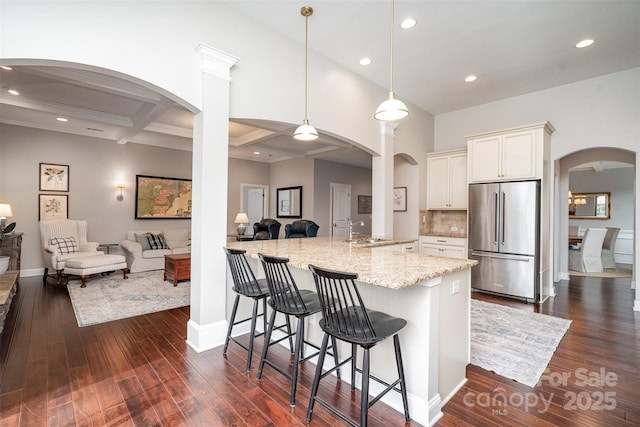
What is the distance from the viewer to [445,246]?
17.6 feet

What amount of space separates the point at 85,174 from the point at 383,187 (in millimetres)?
6101

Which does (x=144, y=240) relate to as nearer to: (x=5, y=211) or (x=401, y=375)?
(x=5, y=211)

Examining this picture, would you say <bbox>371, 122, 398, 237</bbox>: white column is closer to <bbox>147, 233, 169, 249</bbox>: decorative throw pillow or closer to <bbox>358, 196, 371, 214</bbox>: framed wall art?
<bbox>358, 196, 371, 214</bbox>: framed wall art

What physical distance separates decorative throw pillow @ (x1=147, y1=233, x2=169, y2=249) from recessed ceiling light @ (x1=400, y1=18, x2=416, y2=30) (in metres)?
6.19

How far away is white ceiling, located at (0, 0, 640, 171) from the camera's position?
302 cm

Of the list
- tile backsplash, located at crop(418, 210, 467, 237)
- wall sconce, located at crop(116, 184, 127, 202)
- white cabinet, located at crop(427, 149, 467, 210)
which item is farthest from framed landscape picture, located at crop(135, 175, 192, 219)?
white cabinet, located at crop(427, 149, 467, 210)

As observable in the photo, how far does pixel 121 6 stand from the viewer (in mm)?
2346

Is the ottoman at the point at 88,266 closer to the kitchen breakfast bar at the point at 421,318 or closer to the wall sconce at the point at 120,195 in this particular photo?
the wall sconce at the point at 120,195

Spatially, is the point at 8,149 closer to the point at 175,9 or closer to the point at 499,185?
the point at 175,9

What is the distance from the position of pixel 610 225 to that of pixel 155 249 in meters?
11.9

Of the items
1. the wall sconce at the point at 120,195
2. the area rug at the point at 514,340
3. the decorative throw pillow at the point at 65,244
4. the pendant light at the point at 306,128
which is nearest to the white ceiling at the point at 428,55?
the pendant light at the point at 306,128

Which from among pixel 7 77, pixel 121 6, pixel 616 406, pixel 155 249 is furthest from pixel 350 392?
pixel 155 249

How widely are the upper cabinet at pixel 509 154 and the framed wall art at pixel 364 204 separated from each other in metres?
4.77

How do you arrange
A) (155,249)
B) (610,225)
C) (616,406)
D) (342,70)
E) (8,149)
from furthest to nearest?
1. (610,225)
2. (155,249)
3. (8,149)
4. (342,70)
5. (616,406)
